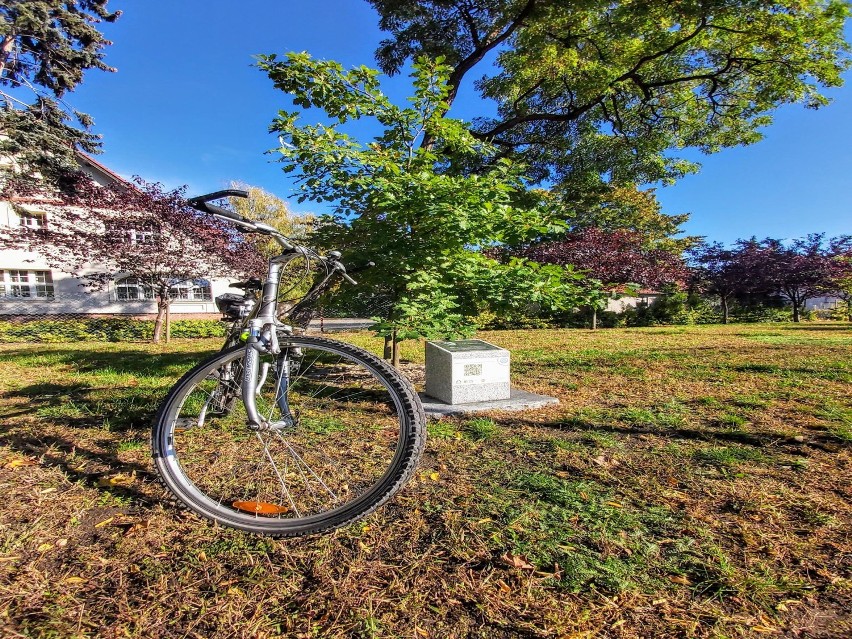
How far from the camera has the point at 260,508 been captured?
5.93 ft

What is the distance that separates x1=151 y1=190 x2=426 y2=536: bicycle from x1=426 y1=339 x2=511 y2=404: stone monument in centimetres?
130

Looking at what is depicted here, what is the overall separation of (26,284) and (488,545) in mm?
24026

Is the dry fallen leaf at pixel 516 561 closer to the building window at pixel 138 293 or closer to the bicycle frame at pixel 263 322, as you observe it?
the bicycle frame at pixel 263 322

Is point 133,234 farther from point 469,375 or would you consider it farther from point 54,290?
point 469,375

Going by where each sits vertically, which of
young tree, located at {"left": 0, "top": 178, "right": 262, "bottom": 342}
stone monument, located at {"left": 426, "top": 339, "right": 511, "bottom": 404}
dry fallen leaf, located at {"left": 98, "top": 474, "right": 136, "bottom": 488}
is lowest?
dry fallen leaf, located at {"left": 98, "top": 474, "right": 136, "bottom": 488}

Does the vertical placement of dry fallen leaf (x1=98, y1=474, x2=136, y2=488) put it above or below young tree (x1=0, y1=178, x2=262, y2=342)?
below

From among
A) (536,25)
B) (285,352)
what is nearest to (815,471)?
(285,352)

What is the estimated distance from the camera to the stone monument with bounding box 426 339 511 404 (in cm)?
383

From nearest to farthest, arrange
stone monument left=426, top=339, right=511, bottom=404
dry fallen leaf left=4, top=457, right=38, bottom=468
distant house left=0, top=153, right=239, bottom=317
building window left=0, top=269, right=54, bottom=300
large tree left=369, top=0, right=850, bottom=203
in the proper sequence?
dry fallen leaf left=4, top=457, right=38, bottom=468, stone monument left=426, top=339, right=511, bottom=404, large tree left=369, top=0, right=850, bottom=203, distant house left=0, top=153, right=239, bottom=317, building window left=0, top=269, right=54, bottom=300

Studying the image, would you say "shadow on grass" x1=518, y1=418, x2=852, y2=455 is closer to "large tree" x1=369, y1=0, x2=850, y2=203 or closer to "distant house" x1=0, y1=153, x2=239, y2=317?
"large tree" x1=369, y1=0, x2=850, y2=203

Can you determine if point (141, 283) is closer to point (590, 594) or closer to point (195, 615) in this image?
point (195, 615)

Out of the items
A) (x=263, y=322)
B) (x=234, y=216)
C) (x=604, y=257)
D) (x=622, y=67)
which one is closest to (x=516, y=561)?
(x=263, y=322)

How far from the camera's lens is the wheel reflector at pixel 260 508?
180 centimetres

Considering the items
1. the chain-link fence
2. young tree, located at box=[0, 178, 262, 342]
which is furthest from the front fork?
young tree, located at box=[0, 178, 262, 342]
